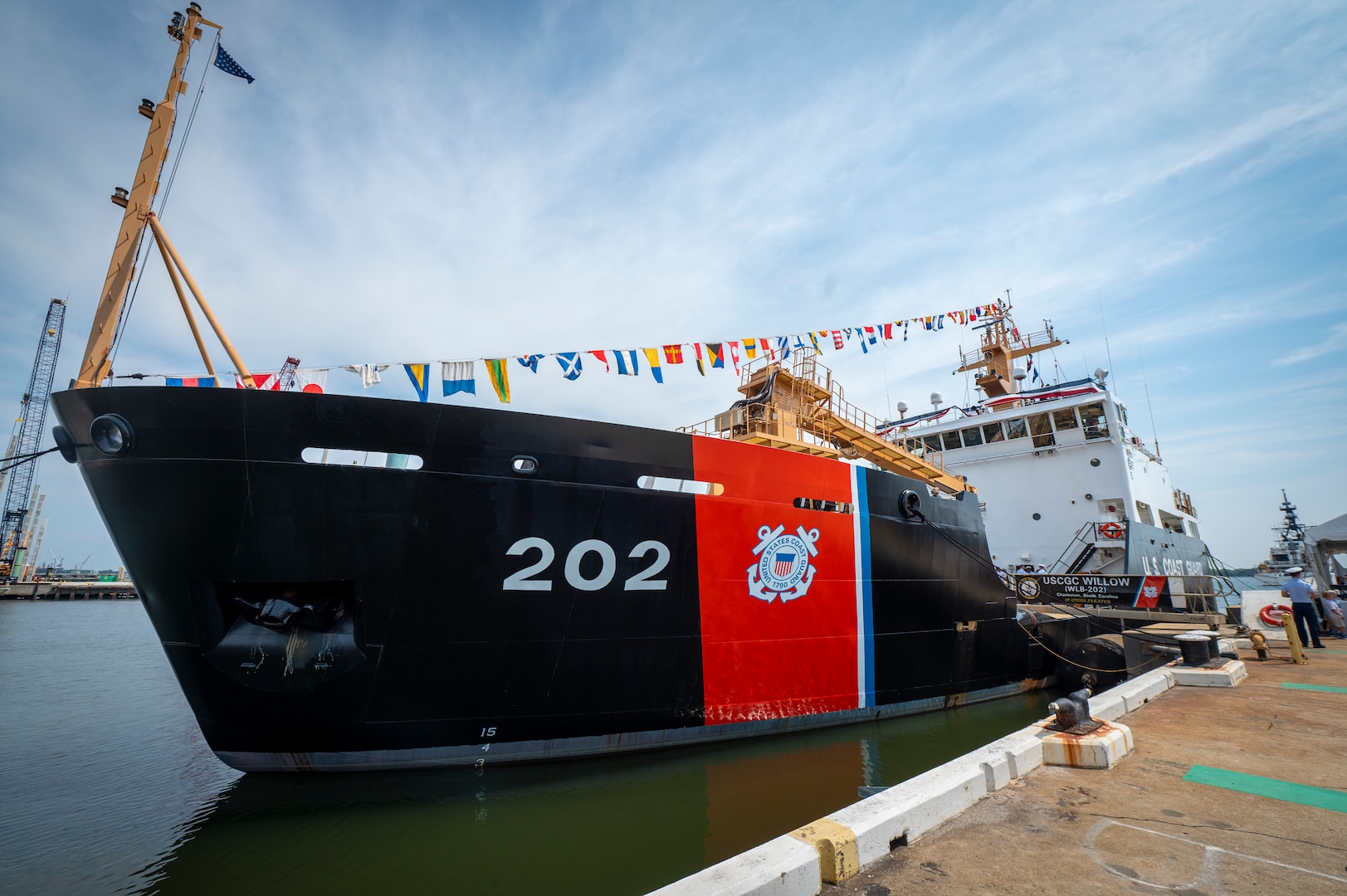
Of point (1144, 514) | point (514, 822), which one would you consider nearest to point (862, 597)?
point (514, 822)

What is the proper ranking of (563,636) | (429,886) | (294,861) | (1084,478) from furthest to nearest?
(1084,478) → (563,636) → (294,861) → (429,886)

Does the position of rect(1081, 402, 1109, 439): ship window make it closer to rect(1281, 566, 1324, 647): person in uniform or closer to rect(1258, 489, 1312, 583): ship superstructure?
rect(1281, 566, 1324, 647): person in uniform

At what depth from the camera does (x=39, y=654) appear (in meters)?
16.6

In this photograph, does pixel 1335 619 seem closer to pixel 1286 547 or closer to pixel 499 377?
pixel 499 377

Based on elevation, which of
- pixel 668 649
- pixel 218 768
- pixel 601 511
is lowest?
pixel 218 768

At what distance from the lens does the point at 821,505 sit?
7.41 meters

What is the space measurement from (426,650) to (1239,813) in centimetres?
571

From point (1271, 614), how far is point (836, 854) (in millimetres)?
14425

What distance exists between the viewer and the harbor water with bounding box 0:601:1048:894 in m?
4.05

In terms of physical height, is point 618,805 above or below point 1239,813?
below

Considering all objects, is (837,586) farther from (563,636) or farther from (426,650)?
(426,650)

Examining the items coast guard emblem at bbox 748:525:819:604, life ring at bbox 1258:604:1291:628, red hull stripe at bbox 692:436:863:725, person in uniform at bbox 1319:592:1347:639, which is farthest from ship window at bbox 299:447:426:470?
person in uniform at bbox 1319:592:1347:639

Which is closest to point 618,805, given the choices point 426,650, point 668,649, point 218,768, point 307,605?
point 668,649

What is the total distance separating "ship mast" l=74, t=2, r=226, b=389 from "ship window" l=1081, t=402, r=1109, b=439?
17.7 meters
